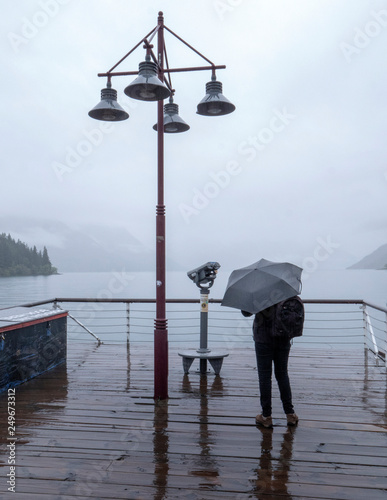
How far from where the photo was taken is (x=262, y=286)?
3.37m

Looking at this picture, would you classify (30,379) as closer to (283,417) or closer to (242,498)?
(283,417)

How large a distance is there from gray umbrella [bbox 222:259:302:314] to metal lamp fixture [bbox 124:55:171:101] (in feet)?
6.27

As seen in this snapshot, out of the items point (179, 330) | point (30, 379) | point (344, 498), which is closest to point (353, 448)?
point (344, 498)

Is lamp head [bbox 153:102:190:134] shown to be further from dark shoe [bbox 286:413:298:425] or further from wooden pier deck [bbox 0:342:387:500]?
dark shoe [bbox 286:413:298:425]

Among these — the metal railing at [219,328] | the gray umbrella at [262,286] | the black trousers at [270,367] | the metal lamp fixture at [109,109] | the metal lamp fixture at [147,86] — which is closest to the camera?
the gray umbrella at [262,286]

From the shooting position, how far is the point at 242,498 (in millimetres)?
2473

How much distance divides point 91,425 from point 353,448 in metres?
2.21

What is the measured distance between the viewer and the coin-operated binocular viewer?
17.5 feet

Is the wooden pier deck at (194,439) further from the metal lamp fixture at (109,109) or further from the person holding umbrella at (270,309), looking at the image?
the metal lamp fixture at (109,109)

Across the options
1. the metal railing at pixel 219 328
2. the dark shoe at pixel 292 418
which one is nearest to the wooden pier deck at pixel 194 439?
the dark shoe at pixel 292 418

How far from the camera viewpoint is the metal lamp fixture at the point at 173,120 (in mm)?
5059

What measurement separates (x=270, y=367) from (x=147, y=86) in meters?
2.85

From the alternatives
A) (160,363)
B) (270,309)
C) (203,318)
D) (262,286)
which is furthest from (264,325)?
(203,318)

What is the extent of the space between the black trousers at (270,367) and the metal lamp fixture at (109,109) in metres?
2.93
